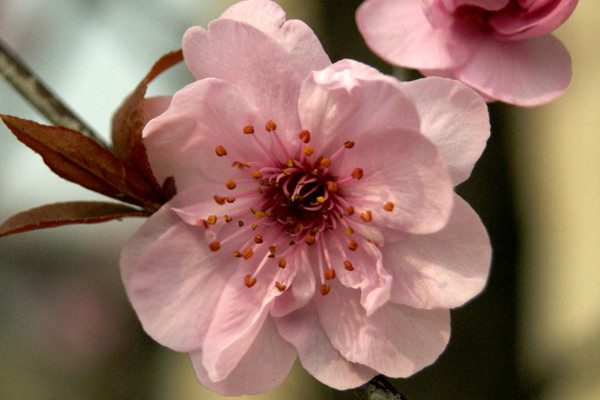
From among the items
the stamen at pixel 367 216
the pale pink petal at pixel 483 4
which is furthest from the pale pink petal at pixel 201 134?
the pale pink petal at pixel 483 4

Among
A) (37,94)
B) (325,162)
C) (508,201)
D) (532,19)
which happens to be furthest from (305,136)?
(508,201)

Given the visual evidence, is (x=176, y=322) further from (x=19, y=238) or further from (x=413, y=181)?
(x=19, y=238)

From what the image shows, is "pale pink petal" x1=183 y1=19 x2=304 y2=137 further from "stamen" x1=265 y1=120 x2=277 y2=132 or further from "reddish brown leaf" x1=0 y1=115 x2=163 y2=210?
"reddish brown leaf" x1=0 y1=115 x2=163 y2=210

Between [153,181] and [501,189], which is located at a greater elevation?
[153,181]

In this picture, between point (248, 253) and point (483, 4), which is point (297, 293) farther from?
point (483, 4)

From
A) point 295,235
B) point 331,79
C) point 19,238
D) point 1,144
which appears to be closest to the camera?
point 331,79

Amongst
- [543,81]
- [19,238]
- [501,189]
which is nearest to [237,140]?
[543,81]

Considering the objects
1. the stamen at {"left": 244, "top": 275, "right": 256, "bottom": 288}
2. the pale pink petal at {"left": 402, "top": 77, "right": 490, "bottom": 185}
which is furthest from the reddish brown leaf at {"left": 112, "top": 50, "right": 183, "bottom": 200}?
the pale pink petal at {"left": 402, "top": 77, "right": 490, "bottom": 185}
